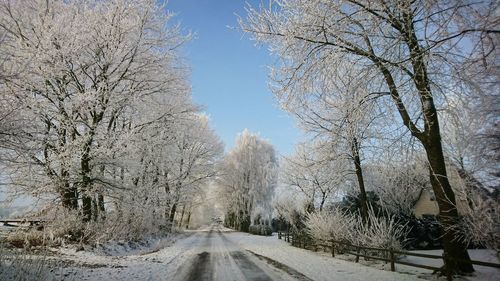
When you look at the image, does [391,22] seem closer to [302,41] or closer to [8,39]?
[302,41]

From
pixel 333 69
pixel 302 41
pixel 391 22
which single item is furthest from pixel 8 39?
pixel 391 22

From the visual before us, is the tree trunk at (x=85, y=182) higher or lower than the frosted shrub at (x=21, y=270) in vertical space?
higher

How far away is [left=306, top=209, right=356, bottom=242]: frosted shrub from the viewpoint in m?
16.9

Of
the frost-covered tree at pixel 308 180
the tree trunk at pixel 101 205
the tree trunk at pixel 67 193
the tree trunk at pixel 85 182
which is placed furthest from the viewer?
the frost-covered tree at pixel 308 180

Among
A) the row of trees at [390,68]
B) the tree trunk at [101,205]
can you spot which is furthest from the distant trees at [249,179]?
the row of trees at [390,68]

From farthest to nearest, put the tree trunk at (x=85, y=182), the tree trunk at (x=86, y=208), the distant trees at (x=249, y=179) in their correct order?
1. the distant trees at (x=249, y=179)
2. the tree trunk at (x=86, y=208)
3. the tree trunk at (x=85, y=182)

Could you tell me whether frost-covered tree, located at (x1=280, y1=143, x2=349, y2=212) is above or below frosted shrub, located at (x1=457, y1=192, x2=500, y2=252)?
above

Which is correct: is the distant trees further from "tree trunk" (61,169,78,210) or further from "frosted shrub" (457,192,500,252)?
"frosted shrub" (457,192,500,252)

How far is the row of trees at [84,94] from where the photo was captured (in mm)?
12016

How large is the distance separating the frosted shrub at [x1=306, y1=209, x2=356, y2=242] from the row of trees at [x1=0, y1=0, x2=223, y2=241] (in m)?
9.54

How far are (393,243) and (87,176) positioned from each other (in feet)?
41.7

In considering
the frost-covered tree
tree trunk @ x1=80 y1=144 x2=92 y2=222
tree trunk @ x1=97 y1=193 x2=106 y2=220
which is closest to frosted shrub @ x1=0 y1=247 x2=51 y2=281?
tree trunk @ x1=80 y1=144 x2=92 y2=222

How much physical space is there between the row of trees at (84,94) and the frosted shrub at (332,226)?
9.54m

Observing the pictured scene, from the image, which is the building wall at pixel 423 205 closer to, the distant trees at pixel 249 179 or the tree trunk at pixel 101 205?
the distant trees at pixel 249 179
